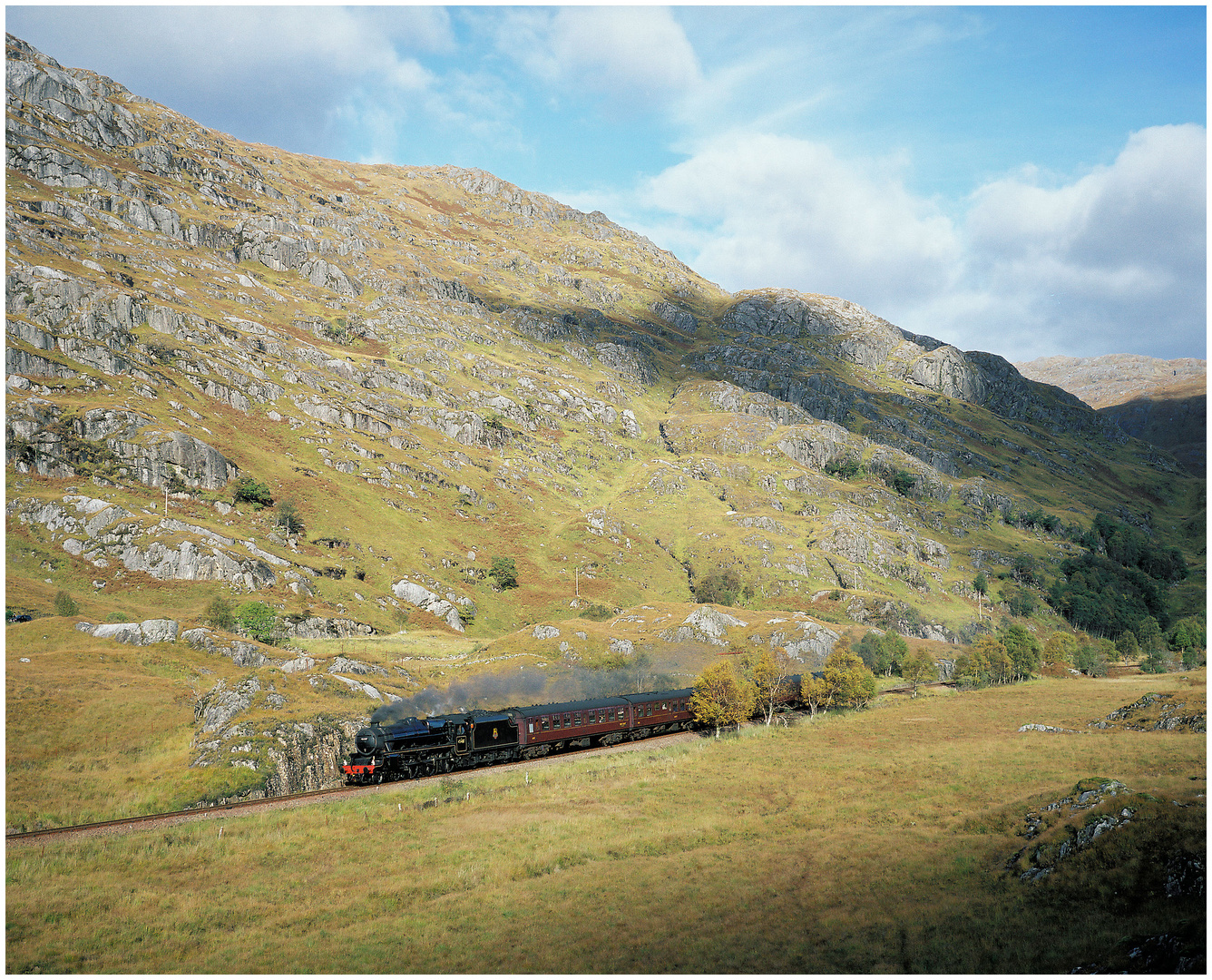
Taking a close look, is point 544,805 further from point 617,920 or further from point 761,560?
point 761,560

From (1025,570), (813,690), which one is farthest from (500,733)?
(1025,570)

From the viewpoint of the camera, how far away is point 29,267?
143000 millimetres

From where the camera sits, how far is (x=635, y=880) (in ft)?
90.7

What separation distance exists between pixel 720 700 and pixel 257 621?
63213 millimetres

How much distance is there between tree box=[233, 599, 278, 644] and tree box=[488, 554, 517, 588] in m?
49.1

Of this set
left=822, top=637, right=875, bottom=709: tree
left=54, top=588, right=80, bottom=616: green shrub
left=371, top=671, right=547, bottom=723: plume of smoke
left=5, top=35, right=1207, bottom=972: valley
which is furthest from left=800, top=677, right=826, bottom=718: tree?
left=54, top=588, right=80, bottom=616: green shrub

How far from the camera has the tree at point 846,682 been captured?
7212cm

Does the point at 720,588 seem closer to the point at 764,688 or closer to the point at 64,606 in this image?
the point at 764,688

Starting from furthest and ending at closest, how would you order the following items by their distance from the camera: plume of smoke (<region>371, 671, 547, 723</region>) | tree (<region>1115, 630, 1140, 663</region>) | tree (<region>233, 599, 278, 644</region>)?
tree (<region>1115, 630, 1140, 663</region>) → tree (<region>233, 599, 278, 644</region>) → plume of smoke (<region>371, 671, 547, 723</region>)

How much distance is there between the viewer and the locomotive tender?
41531 mm

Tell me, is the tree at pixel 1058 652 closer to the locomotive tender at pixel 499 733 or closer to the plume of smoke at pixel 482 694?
the locomotive tender at pixel 499 733

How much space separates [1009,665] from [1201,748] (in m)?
59.5

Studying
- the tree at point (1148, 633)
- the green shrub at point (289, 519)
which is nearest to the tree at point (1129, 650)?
the tree at point (1148, 633)

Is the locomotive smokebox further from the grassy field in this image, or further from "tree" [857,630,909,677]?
"tree" [857,630,909,677]
